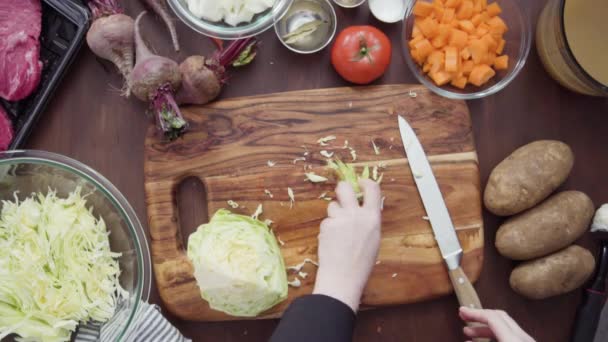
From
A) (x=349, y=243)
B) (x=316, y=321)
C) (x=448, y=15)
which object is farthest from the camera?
(x=448, y=15)

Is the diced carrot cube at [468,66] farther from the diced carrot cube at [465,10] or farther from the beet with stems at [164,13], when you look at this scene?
the beet with stems at [164,13]

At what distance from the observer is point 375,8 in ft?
4.67

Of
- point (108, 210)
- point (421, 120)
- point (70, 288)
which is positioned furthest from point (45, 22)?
point (421, 120)

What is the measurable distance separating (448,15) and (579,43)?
329 mm

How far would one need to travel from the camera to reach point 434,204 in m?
1.37

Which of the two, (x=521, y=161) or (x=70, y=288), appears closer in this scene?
(x=70, y=288)

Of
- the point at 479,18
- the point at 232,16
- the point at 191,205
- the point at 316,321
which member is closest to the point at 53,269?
the point at 191,205

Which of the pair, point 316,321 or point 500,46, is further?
point 500,46

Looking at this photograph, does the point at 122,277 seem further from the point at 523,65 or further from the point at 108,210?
the point at 523,65

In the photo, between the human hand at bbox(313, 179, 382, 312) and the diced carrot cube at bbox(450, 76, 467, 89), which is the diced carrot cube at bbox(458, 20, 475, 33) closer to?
the diced carrot cube at bbox(450, 76, 467, 89)

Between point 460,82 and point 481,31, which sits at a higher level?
point 481,31

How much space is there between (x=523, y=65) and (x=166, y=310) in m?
1.18

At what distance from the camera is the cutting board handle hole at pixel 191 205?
1.43m

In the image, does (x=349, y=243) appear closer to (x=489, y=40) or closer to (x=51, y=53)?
(x=489, y=40)
